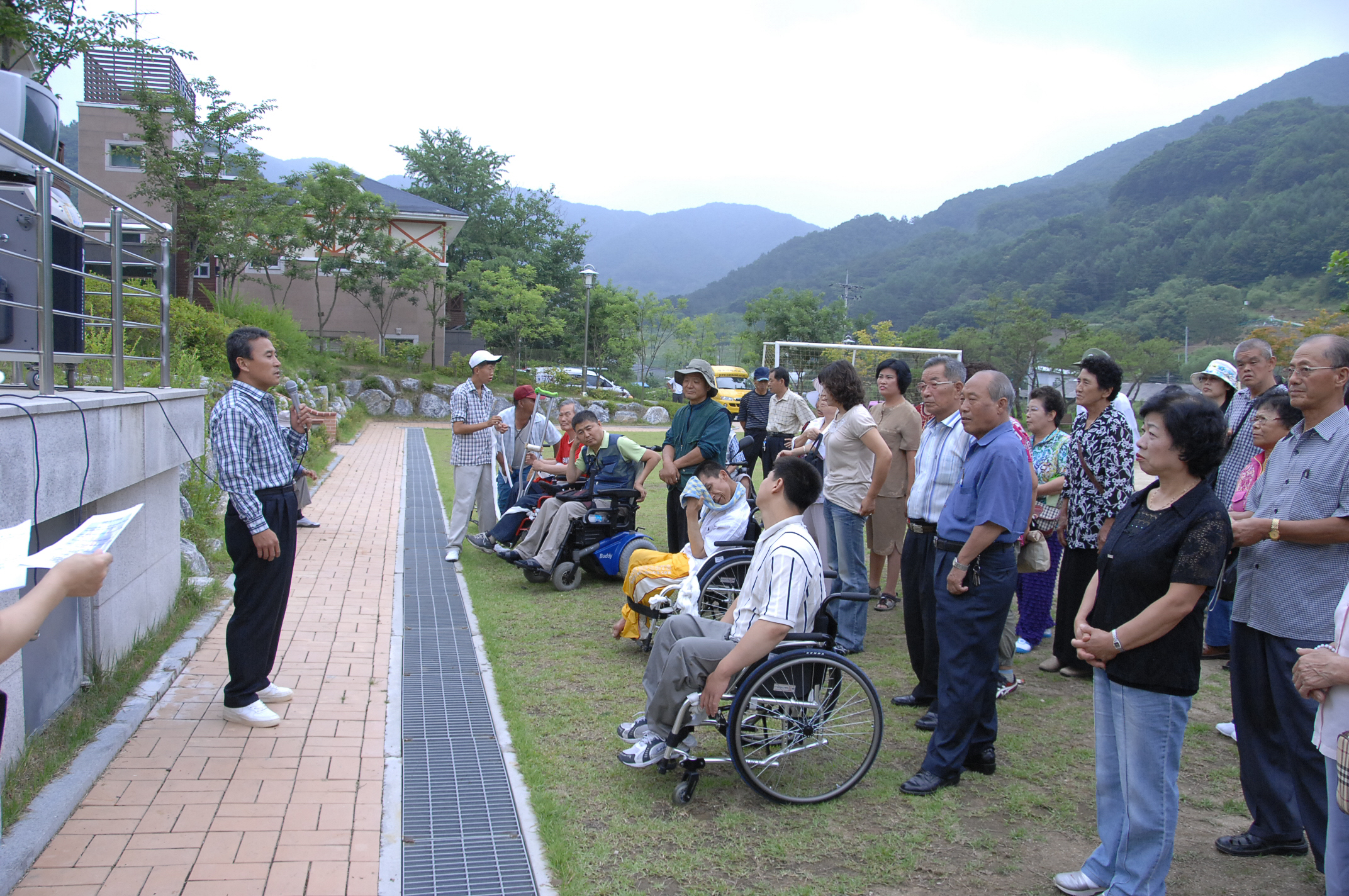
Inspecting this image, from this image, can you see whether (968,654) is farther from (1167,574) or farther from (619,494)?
(619,494)

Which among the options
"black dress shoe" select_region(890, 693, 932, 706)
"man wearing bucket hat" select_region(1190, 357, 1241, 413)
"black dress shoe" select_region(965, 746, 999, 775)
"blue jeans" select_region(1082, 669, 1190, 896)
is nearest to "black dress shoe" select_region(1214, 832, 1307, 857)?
"blue jeans" select_region(1082, 669, 1190, 896)

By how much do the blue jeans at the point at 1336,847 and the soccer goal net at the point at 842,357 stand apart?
14862 millimetres

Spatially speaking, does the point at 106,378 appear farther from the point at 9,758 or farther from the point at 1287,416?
the point at 1287,416

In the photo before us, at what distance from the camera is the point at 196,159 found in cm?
2083

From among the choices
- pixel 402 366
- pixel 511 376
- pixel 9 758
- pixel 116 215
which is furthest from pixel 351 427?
pixel 9 758

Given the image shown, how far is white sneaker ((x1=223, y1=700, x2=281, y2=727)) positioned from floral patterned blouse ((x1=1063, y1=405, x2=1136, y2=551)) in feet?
14.1

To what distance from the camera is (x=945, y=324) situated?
5731 centimetres

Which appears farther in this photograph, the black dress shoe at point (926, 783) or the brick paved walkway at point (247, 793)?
the black dress shoe at point (926, 783)

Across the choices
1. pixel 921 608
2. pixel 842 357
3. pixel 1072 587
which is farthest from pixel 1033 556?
pixel 842 357

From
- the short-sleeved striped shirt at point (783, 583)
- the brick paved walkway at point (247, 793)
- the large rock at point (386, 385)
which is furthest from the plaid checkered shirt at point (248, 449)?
the large rock at point (386, 385)

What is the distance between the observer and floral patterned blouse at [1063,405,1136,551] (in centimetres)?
466

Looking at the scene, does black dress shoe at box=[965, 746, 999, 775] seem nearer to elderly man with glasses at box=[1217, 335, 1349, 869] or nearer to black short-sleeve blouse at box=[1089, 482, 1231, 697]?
elderly man with glasses at box=[1217, 335, 1349, 869]

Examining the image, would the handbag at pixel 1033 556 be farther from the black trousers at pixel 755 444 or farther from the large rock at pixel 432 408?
the large rock at pixel 432 408

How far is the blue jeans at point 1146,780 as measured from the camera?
2.62m
